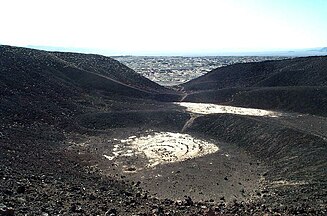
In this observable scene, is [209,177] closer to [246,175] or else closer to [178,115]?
[246,175]

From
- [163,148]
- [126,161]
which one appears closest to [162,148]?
[163,148]

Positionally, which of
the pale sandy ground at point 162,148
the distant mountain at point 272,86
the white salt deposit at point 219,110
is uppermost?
the distant mountain at point 272,86

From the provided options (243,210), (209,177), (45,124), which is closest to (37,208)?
(243,210)

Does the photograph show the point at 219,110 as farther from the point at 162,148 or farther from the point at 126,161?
the point at 126,161

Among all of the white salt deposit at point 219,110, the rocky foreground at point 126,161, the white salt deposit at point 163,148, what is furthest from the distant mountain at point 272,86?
the white salt deposit at point 163,148

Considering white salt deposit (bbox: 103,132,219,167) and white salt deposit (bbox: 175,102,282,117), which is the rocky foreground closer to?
white salt deposit (bbox: 103,132,219,167)

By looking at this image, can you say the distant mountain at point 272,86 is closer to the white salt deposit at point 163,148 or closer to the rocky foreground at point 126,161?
the rocky foreground at point 126,161

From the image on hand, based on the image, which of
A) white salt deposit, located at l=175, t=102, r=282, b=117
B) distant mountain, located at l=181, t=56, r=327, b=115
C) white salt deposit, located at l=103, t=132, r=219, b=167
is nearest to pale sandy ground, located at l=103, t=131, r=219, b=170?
white salt deposit, located at l=103, t=132, r=219, b=167

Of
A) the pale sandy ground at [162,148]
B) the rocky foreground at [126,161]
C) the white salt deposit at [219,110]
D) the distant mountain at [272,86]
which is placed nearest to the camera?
the rocky foreground at [126,161]
